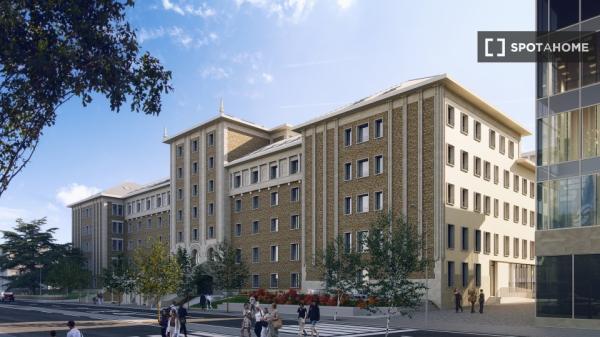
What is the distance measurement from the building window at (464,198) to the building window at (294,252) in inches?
745

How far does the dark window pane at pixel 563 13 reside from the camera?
101 feet

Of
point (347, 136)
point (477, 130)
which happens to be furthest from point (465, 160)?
point (347, 136)

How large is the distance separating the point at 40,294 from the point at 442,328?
86.0 meters

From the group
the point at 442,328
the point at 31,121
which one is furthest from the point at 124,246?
the point at 31,121

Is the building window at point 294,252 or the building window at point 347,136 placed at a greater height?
the building window at point 347,136

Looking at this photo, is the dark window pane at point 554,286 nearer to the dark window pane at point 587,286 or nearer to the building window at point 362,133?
the dark window pane at point 587,286

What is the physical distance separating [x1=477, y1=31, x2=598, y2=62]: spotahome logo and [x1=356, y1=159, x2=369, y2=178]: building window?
1845 centimetres

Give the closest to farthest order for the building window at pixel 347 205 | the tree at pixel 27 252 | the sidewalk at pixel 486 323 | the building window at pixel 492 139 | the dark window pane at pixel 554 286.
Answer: the sidewalk at pixel 486 323, the dark window pane at pixel 554 286, the building window at pixel 347 205, the building window at pixel 492 139, the tree at pixel 27 252

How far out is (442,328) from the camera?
29219mm

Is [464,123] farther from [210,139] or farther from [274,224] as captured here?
[210,139]

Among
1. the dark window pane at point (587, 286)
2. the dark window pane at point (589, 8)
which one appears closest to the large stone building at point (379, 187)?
the dark window pane at point (587, 286)

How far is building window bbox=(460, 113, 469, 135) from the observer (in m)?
46.1

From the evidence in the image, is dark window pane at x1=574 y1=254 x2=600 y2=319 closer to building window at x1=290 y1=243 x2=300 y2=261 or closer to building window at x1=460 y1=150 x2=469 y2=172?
building window at x1=460 y1=150 x2=469 y2=172

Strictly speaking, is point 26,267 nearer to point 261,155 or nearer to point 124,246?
point 124,246
